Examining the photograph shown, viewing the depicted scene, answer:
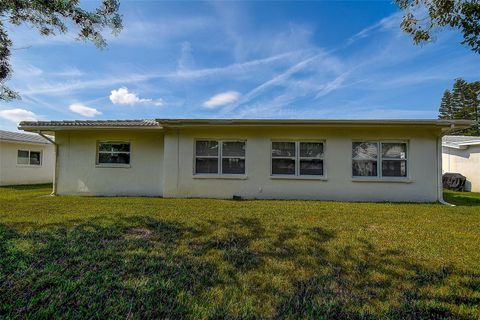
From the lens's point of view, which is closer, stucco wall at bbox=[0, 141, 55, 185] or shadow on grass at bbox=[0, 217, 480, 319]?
shadow on grass at bbox=[0, 217, 480, 319]

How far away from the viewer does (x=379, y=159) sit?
32.8 feet

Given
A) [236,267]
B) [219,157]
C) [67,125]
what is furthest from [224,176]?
[67,125]

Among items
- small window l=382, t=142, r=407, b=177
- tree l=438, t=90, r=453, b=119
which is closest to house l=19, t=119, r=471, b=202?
small window l=382, t=142, r=407, b=177

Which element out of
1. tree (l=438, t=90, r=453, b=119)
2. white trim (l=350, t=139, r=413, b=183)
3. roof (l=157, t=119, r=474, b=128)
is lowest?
white trim (l=350, t=139, r=413, b=183)

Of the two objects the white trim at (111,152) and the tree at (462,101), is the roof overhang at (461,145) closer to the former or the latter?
the white trim at (111,152)

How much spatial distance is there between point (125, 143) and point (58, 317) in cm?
977

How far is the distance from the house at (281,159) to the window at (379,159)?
0.12 ft

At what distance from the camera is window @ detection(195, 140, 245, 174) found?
34.3 feet

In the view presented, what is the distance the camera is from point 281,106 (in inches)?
673

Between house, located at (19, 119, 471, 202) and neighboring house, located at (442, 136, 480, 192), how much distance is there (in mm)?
8335

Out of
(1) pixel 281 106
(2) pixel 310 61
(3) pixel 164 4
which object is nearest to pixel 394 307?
(3) pixel 164 4

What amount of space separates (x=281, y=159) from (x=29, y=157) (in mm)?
17729

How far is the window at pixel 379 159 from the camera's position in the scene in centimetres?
1000

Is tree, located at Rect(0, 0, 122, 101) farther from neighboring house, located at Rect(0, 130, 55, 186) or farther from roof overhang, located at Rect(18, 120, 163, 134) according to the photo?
neighboring house, located at Rect(0, 130, 55, 186)
